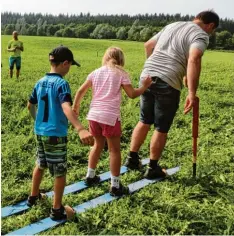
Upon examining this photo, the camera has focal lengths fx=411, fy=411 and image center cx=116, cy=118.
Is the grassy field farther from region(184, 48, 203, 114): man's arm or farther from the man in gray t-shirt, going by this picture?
region(184, 48, 203, 114): man's arm

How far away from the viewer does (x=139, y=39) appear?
230 ft

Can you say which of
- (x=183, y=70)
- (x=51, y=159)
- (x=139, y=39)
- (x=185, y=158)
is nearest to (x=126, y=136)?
(x=185, y=158)

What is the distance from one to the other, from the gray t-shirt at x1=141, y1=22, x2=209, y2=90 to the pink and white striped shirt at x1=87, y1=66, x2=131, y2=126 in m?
0.67

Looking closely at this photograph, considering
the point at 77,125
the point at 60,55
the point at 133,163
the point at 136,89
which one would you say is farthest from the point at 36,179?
the point at 133,163

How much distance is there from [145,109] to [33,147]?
6.63 feet

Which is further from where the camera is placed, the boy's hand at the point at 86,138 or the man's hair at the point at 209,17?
the man's hair at the point at 209,17

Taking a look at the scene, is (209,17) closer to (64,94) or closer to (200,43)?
(200,43)

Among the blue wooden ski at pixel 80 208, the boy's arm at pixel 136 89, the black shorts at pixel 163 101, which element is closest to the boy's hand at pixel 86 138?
the blue wooden ski at pixel 80 208

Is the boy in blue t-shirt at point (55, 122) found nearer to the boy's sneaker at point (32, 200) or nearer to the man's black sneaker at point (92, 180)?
the boy's sneaker at point (32, 200)

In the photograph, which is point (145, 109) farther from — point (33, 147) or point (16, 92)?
point (16, 92)

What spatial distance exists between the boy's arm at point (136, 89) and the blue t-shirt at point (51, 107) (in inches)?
34.1

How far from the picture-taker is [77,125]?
11.7 ft

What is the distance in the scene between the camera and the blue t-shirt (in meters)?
3.77

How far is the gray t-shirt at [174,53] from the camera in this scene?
4.81 m
